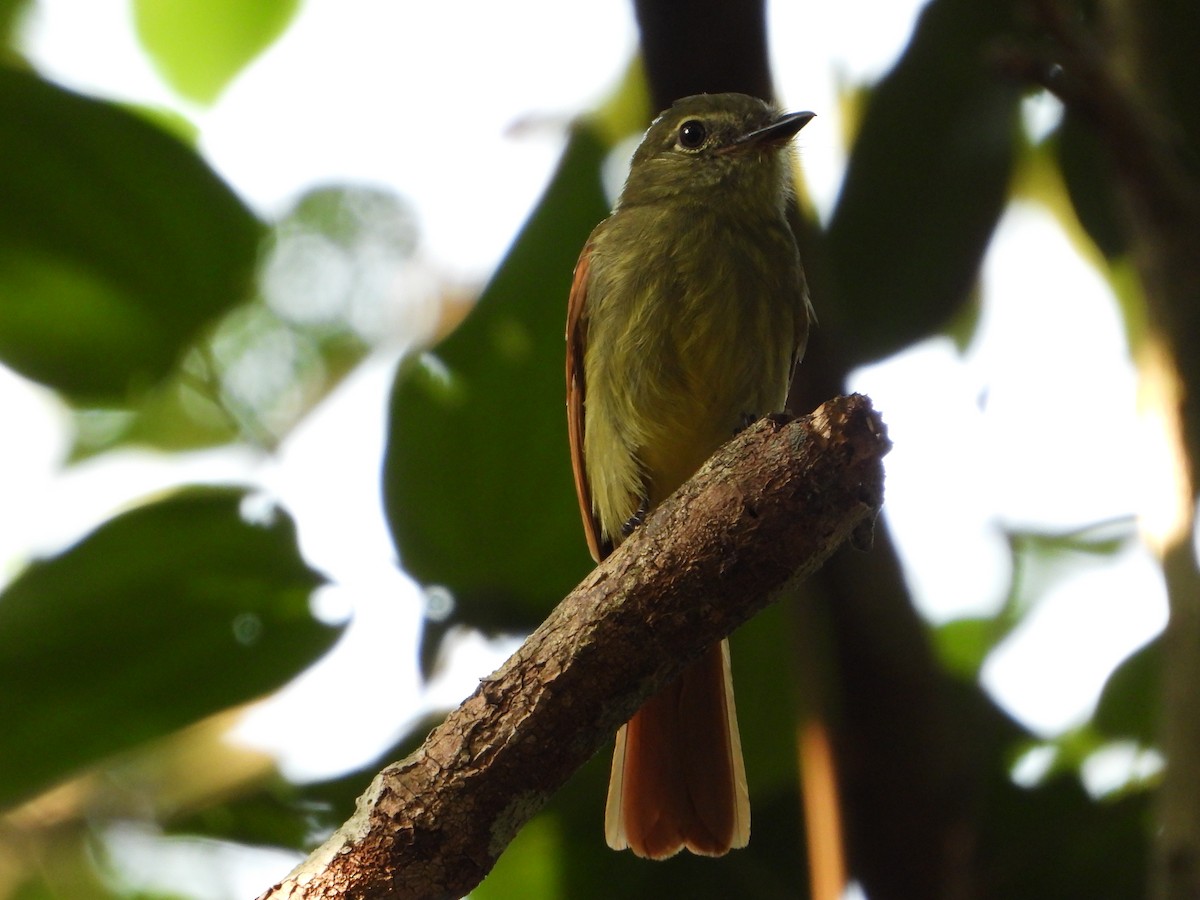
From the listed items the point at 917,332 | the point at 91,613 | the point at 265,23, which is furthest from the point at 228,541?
the point at 917,332

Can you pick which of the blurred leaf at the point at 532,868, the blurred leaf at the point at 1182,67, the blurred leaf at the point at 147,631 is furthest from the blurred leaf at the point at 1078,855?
the blurred leaf at the point at 147,631

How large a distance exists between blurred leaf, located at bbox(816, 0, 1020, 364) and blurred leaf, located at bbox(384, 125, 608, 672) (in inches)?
28.7

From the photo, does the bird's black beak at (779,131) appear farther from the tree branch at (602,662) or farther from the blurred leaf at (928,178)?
the tree branch at (602,662)

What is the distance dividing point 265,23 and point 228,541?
1581 mm

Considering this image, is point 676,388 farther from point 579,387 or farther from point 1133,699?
point 1133,699

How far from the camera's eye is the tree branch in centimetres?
185

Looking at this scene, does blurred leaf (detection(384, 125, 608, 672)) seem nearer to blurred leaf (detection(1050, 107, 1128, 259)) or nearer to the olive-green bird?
the olive-green bird

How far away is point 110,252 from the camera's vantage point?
324 cm

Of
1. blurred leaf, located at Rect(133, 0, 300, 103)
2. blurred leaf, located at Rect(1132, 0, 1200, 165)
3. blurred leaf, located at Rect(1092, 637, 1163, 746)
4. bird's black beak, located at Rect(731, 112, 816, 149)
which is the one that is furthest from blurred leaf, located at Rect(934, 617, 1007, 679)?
blurred leaf, located at Rect(133, 0, 300, 103)

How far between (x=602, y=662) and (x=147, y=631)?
1549 millimetres

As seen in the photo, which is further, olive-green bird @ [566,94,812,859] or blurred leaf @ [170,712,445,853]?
blurred leaf @ [170,712,445,853]

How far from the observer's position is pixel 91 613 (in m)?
2.97

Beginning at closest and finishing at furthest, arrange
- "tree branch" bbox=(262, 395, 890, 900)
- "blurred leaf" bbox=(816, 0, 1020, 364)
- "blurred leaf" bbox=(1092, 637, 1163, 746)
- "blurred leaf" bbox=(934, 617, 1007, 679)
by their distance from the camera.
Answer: "tree branch" bbox=(262, 395, 890, 900), "blurred leaf" bbox=(1092, 637, 1163, 746), "blurred leaf" bbox=(816, 0, 1020, 364), "blurred leaf" bbox=(934, 617, 1007, 679)

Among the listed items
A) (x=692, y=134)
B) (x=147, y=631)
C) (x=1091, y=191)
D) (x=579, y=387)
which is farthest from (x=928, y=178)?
(x=147, y=631)
